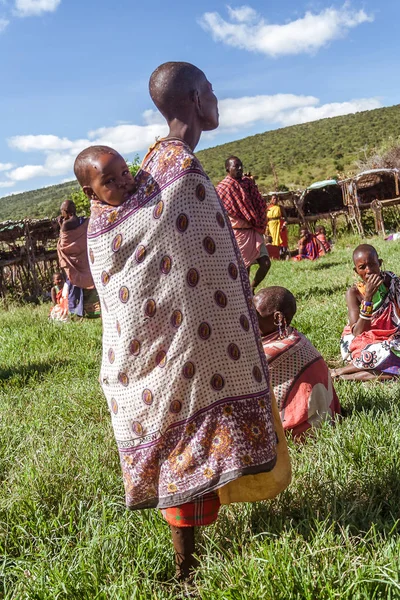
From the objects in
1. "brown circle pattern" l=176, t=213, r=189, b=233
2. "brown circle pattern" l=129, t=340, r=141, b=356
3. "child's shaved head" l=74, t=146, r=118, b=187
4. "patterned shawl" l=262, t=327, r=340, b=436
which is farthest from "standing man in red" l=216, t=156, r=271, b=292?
"brown circle pattern" l=129, t=340, r=141, b=356

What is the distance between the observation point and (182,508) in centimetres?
205

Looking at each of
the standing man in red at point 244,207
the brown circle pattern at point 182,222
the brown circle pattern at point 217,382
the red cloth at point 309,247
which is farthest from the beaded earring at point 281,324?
the red cloth at point 309,247

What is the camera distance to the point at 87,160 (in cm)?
201

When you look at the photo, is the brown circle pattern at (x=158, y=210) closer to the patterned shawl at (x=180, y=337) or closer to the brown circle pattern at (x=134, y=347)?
the patterned shawl at (x=180, y=337)

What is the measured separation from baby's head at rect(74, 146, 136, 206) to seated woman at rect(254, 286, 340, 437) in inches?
62.9

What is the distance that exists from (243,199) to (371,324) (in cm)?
284

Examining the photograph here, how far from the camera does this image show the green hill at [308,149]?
44.9 metres

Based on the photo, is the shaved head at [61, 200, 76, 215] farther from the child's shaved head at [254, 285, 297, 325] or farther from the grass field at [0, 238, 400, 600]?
the child's shaved head at [254, 285, 297, 325]

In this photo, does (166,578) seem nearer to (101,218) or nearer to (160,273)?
(160,273)

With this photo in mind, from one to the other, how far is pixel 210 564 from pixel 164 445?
503 millimetres

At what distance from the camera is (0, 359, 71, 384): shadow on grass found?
5.52 meters

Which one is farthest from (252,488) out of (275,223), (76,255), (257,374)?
(275,223)

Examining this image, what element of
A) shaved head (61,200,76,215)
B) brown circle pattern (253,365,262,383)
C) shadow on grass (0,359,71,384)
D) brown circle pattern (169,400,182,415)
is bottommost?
shadow on grass (0,359,71,384)

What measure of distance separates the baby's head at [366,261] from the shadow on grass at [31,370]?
9.68 ft
